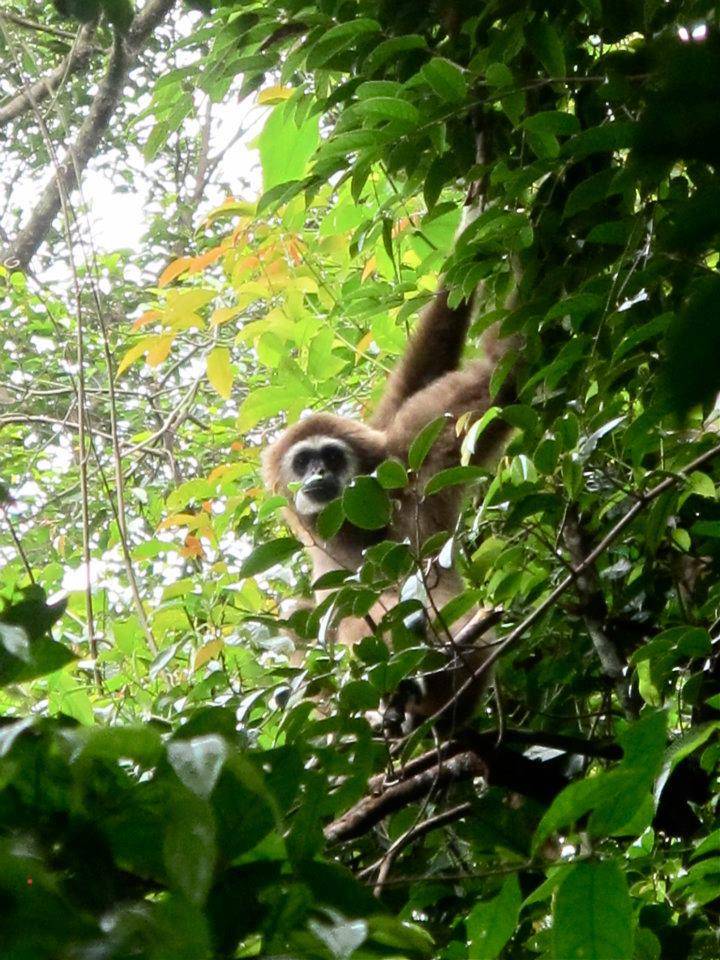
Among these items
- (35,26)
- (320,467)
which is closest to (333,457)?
(320,467)

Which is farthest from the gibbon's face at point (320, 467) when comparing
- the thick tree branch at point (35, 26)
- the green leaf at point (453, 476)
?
the green leaf at point (453, 476)

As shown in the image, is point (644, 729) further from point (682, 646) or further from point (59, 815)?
point (682, 646)

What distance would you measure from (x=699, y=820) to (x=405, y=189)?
148 cm

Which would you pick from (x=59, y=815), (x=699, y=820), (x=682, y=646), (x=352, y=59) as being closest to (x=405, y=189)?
(x=352, y=59)

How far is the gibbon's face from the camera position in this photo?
14.3 feet

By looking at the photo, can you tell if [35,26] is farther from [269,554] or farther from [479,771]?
[479,771]

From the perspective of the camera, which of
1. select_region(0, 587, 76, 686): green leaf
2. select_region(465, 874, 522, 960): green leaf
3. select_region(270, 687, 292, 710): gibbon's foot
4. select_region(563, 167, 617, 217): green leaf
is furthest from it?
select_region(270, 687, 292, 710): gibbon's foot

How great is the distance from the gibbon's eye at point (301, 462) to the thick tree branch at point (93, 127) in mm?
1429

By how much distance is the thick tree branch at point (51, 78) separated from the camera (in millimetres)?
2507

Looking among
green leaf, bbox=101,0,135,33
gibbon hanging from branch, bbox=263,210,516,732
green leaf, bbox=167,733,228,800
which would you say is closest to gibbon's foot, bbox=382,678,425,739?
gibbon hanging from branch, bbox=263,210,516,732

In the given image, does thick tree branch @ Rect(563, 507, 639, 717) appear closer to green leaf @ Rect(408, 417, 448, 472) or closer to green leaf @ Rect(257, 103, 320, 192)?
green leaf @ Rect(408, 417, 448, 472)

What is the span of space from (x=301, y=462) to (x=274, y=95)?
208 cm

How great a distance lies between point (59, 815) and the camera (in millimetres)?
781

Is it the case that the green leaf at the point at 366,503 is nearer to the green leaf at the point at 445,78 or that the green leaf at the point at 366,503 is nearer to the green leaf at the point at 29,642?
the green leaf at the point at 445,78
